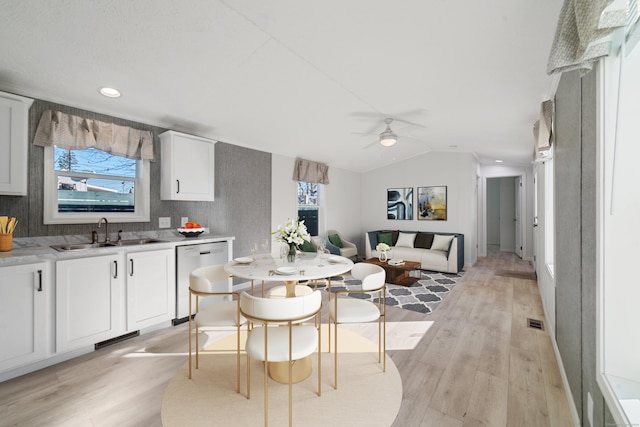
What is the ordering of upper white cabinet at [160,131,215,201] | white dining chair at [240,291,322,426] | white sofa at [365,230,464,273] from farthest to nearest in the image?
white sofa at [365,230,464,273], upper white cabinet at [160,131,215,201], white dining chair at [240,291,322,426]

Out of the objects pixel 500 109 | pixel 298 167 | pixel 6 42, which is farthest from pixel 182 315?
pixel 500 109

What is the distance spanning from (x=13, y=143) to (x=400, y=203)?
655 cm

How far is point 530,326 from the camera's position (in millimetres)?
2949

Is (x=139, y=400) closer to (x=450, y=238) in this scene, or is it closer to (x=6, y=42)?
(x=6, y=42)

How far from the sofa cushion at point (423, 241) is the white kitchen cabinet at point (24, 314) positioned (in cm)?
578

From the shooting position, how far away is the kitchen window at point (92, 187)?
8.65 feet

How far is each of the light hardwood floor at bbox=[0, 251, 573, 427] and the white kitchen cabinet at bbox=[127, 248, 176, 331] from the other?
6.9 inches

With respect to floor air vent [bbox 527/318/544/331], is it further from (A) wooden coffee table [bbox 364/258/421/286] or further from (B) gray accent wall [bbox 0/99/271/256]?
(B) gray accent wall [bbox 0/99/271/256]

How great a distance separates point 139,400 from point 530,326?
3640 millimetres

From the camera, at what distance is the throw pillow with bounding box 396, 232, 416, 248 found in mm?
6176

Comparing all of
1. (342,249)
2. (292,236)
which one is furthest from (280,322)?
(342,249)

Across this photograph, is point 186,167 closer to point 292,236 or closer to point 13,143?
point 13,143

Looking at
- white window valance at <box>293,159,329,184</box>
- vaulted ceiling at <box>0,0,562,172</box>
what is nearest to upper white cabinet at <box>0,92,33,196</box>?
vaulted ceiling at <box>0,0,562,172</box>

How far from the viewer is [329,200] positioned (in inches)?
253
